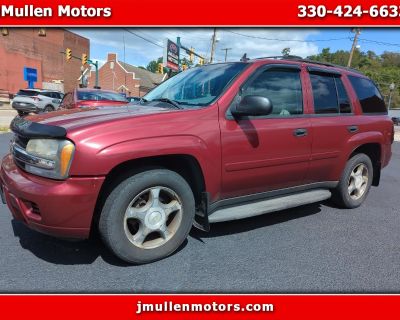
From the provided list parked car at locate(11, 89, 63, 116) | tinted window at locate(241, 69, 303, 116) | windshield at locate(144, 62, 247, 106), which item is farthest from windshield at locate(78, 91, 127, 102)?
parked car at locate(11, 89, 63, 116)

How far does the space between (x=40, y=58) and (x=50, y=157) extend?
5263 centimetres

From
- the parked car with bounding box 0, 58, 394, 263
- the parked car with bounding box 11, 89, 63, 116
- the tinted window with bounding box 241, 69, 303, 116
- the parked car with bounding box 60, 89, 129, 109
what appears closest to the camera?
the parked car with bounding box 0, 58, 394, 263

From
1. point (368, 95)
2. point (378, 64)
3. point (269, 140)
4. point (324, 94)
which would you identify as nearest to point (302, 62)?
point (324, 94)

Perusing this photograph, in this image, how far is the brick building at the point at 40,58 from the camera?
4228cm

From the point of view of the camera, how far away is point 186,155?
3020 millimetres

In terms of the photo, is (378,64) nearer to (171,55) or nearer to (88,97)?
(171,55)

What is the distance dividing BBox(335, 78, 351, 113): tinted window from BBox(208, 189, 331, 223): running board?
107 cm

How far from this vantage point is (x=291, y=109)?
3.83 metres

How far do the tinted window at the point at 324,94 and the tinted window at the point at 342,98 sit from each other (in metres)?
0.09

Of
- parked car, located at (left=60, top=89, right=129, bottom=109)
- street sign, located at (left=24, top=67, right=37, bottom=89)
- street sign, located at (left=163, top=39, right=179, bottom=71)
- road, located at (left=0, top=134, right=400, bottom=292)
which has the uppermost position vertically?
street sign, located at (left=163, top=39, right=179, bottom=71)

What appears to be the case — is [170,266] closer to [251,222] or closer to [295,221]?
[251,222]

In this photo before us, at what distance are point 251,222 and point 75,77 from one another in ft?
200

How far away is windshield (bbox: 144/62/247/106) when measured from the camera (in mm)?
3438
